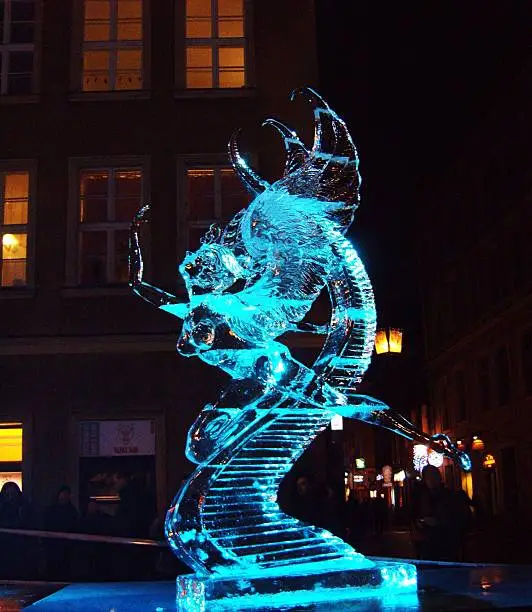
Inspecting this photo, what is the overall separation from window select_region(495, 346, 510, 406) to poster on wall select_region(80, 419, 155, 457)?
1909 centimetres

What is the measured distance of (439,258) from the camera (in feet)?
134

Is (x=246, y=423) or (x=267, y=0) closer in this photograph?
(x=246, y=423)

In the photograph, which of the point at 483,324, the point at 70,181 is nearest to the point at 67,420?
the point at 70,181

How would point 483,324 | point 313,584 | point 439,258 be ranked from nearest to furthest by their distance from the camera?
point 313,584, point 483,324, point 439,258

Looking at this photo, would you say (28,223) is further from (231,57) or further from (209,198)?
(231,57)

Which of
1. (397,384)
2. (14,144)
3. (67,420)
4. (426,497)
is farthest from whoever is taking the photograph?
(397,384)

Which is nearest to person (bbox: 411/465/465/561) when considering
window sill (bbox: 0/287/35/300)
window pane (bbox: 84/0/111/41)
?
window sill (bbox: 0/287/35/300)

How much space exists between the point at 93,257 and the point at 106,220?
66cm

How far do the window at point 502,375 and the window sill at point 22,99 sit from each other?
20095mm

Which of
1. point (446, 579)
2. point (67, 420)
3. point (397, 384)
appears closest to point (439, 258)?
point (397, 384)

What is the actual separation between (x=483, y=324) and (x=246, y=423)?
95.4ft

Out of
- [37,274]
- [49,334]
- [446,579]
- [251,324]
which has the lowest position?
[446,579]

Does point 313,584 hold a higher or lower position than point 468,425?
lower

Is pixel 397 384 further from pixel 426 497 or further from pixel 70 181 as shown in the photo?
pixel 426 497
